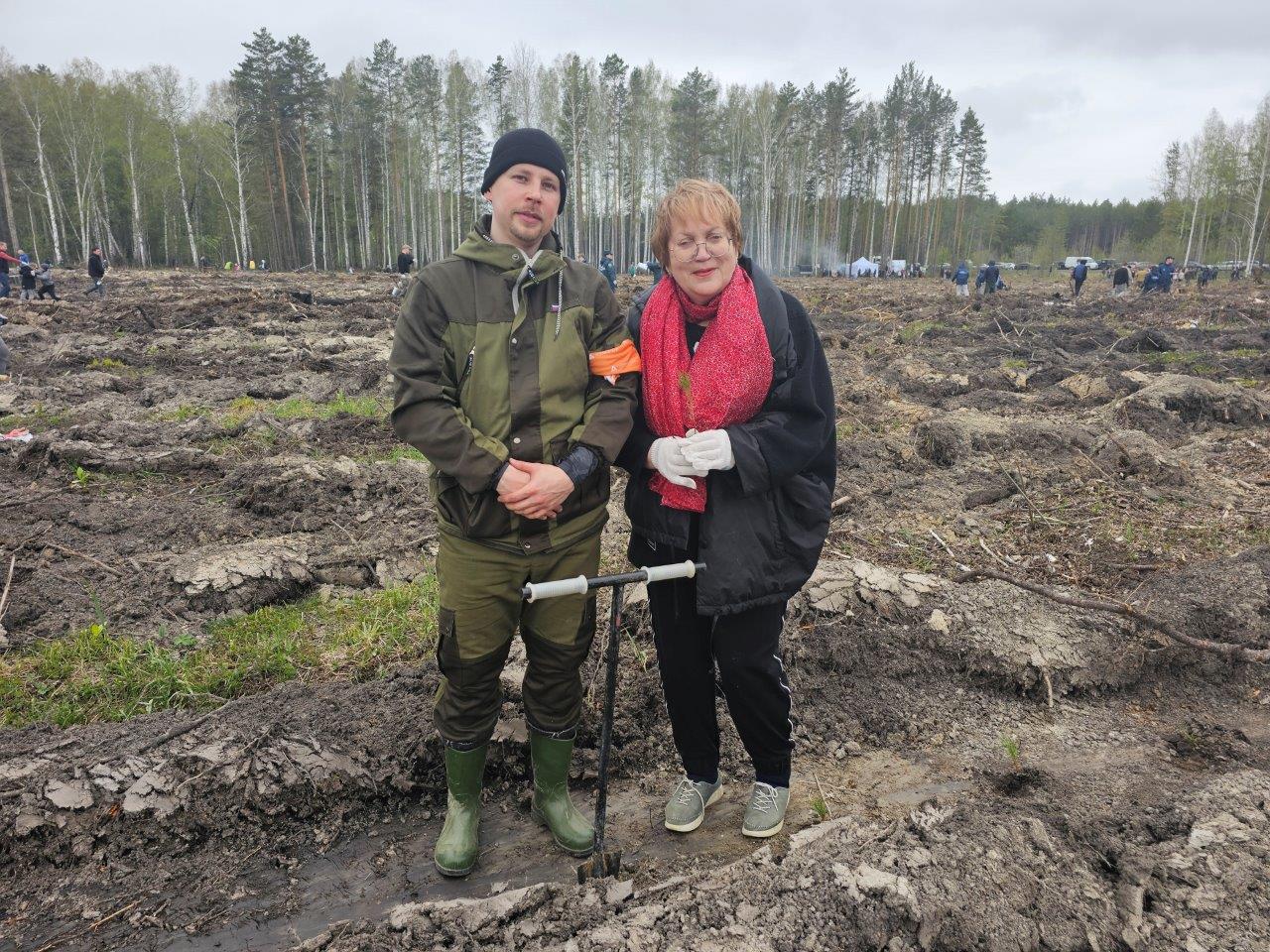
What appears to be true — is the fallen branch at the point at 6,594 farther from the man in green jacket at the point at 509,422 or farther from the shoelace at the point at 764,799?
the shoelace at the point at 764,799

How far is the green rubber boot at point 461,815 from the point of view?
251 centimetres

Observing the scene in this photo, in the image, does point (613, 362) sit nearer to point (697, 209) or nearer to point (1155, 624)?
point (697, 209)

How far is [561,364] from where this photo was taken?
2334mm

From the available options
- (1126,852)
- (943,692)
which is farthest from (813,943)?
(943,692)

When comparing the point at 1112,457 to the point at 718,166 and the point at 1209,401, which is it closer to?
the point at 1209,401

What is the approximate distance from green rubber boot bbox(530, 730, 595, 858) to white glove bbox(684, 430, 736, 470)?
1133 mm

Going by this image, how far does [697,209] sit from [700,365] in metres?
0.44

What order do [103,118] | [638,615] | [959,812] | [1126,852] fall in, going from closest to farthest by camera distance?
[1126,852]
[959,812]
[638,615]
[103,118]

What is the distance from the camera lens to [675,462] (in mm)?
2270

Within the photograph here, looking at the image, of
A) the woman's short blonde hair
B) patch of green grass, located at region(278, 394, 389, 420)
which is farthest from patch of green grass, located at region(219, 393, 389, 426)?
the woman's short blonde hair

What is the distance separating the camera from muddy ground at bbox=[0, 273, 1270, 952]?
6.53 ft

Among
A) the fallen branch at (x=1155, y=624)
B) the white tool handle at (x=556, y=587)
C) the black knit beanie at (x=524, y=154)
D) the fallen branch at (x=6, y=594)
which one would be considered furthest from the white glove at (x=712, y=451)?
the fallen branch at (x=6, y=594)

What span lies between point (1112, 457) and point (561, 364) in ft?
20.0

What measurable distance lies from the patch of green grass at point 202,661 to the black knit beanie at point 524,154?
2.33 metres
